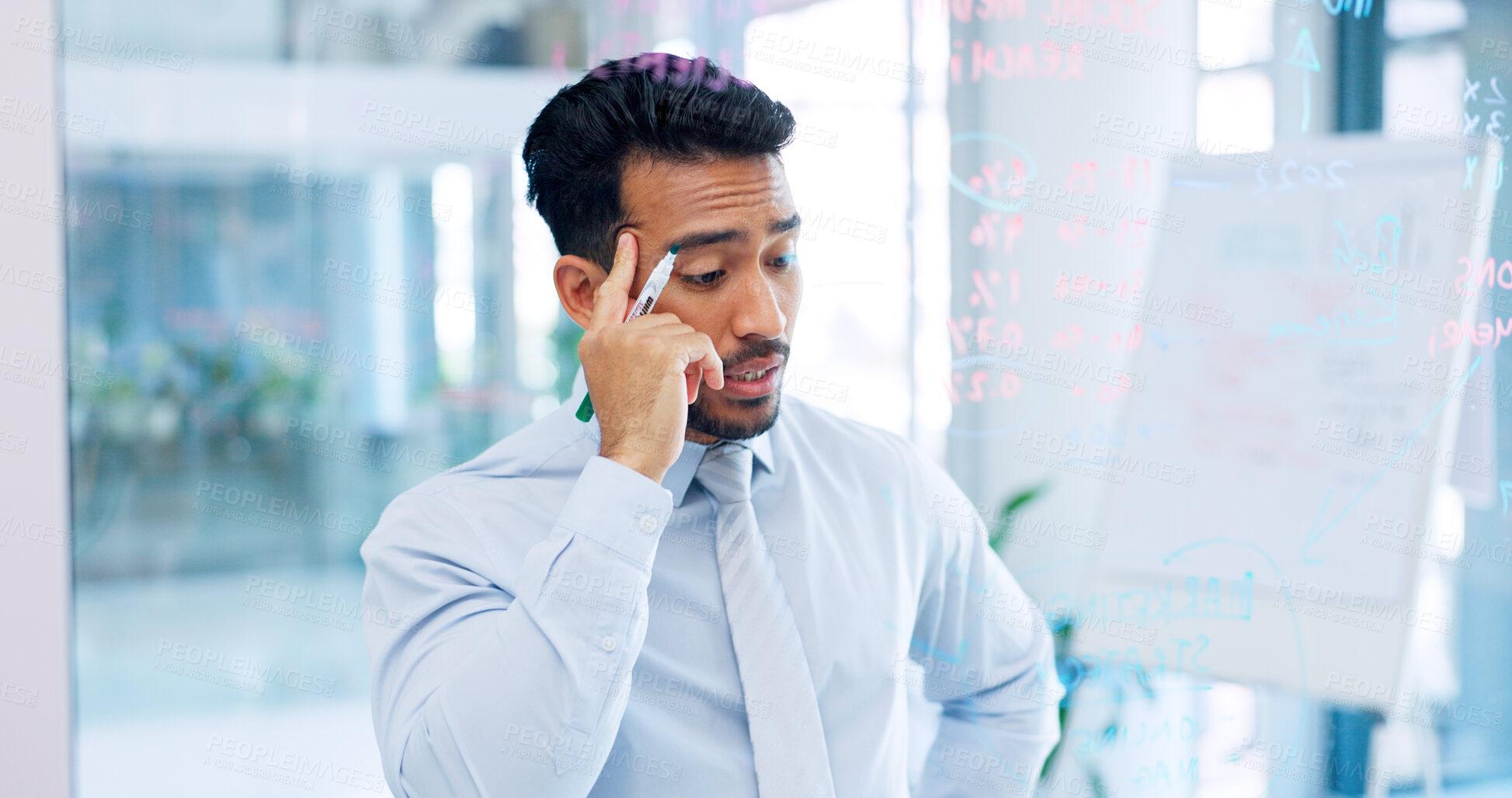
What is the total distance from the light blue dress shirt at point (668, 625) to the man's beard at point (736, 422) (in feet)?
0.14

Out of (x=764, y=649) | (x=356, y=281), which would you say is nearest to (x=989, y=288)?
(x=764, y=649)

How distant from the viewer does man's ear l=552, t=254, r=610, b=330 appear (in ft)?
4.11

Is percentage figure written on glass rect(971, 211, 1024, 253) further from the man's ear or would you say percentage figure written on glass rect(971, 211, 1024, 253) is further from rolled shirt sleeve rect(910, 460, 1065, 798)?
the man's ear

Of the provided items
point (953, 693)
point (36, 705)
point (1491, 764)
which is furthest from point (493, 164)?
point (1491, 764)

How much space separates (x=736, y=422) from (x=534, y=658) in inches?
14.0

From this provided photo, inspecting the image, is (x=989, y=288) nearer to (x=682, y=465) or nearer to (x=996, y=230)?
(x=996, y=230)

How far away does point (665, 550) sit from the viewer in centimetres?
121

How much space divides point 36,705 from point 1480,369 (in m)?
2.61

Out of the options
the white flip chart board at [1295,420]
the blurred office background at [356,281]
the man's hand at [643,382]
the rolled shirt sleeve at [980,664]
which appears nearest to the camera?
the man's hand at [643,382]

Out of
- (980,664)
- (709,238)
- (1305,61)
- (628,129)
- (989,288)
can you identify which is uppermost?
(1305,61)

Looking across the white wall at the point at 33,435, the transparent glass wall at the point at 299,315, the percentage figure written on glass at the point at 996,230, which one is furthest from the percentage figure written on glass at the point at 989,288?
the white wall at the point at 33,435

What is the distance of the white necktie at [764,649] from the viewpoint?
3.66 ft

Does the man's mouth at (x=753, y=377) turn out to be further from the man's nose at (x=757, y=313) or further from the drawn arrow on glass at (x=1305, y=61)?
the drawn arrow on glass at (x=1305, y=61)

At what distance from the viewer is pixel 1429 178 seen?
1.68 meters
